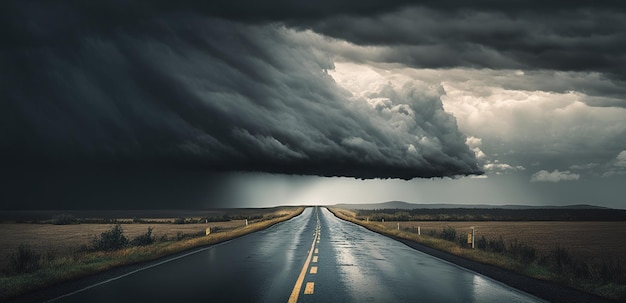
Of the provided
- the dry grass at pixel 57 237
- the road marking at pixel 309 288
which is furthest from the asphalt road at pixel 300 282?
the dry grass at pixel 57 237

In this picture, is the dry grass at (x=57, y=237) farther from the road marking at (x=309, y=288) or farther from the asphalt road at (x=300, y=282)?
the road marking at (x=309, y=288)

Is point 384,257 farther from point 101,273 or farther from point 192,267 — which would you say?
point 101,273

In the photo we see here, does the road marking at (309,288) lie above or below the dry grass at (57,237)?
above

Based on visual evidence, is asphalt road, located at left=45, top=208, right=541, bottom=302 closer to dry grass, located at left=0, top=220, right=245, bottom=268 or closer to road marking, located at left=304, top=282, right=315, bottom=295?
road marking, located at left=304, top=282, right=315, bottom=295

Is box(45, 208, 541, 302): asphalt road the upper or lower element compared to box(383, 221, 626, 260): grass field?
lower

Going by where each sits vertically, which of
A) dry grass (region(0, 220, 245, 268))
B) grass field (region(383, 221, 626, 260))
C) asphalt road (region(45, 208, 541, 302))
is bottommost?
dry grass (region(0, 220, 245, 268))

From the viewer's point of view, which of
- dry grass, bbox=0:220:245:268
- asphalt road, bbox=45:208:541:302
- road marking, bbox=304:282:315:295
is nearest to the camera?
asphalt road, bbox=45:208:541:302

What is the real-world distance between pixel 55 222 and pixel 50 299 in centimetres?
8013

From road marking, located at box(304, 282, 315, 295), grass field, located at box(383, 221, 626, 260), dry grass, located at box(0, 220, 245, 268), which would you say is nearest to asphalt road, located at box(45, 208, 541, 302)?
road marking, located at box(304, 282, 315, 295)

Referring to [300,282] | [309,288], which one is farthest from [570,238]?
[309,288]

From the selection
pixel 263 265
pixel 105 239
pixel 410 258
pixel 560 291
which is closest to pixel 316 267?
pixel 263 265

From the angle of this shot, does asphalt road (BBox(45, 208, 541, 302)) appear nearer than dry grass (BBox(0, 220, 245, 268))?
Yes

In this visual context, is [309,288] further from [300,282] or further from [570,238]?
[570,238]

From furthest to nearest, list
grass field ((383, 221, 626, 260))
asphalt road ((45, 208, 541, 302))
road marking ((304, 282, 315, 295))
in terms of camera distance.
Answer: grass field ((383, 221, 626, 260)) < road marking ((304, 282, 315, 295)) < asphalt road ((45, 208, 541, 302))
